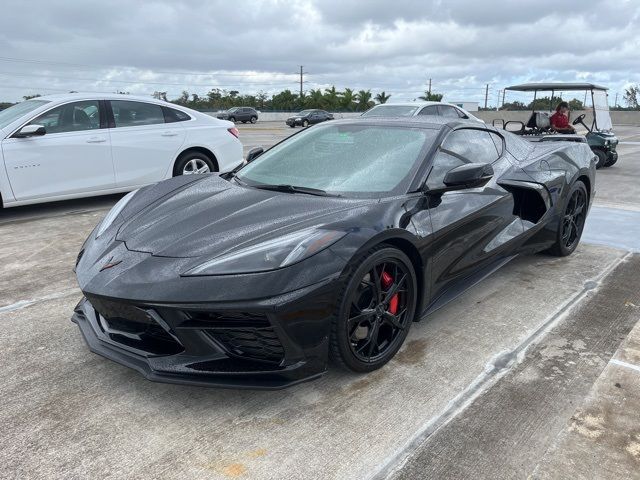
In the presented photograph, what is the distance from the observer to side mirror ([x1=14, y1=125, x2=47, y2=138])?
5594mm

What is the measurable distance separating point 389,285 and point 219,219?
3.08 feet

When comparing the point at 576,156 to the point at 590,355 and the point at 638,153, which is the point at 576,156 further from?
the point at 638,153

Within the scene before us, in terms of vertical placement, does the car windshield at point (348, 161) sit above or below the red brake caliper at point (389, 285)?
above

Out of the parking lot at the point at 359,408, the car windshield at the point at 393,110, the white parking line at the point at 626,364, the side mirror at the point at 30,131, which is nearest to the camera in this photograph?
the parking lot at the point at 359,408

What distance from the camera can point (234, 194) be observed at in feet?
10.3

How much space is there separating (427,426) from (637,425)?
932mm

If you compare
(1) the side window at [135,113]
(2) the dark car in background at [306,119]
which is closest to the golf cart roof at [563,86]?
(1) the side window at [135,113]

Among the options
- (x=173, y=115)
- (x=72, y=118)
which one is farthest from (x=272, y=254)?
(x=173, y=115)

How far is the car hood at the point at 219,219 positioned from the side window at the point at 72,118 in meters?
3.52

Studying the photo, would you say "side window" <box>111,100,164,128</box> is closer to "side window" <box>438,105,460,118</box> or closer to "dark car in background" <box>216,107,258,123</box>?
"side window" <box>438,105,460,118</box>

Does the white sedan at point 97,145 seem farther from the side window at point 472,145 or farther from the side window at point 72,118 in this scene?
the side window at point 472,145

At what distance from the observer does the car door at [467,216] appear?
3004 millimetres

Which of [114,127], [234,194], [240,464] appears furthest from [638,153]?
[240,464]

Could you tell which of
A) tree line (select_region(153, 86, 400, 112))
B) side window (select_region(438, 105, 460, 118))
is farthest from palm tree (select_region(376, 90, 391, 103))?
side window (select_region(438, 105, 460, 118))
